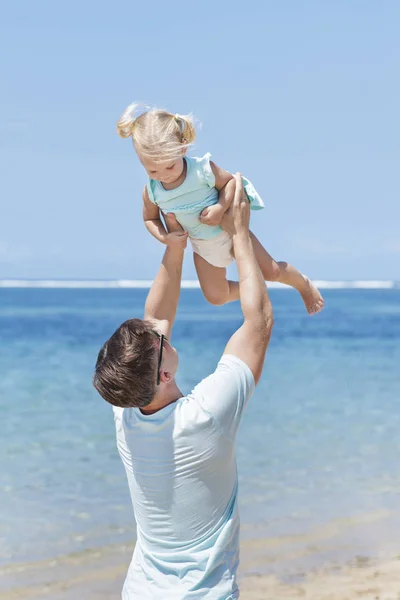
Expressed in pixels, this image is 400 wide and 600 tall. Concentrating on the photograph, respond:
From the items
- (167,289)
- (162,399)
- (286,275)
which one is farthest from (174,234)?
(162,399)

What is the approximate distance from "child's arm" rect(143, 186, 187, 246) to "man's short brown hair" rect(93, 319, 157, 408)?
79 centimetres

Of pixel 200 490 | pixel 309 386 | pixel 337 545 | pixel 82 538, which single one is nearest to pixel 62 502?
pixel 82 538

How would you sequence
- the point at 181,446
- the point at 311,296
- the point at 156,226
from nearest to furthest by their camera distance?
the point at 181,446, the point at 156,226, the point at 311,296

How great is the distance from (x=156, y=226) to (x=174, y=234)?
0.10 meters

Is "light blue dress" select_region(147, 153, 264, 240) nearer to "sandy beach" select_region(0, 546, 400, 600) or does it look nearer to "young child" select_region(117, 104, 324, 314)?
"young child" select_region(117, 104, 324, 314)

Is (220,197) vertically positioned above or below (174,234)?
above

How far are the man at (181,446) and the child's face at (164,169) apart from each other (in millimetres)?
554

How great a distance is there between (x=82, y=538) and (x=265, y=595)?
5.56 feet

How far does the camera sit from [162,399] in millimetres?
2941

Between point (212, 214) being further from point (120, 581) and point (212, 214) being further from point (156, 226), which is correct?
point (120, 581)

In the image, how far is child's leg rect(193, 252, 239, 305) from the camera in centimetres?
382

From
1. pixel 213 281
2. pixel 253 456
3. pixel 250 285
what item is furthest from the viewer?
pixel 253 456

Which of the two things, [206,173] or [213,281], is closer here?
[206,173]

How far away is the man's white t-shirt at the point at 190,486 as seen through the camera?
9.54 feet
